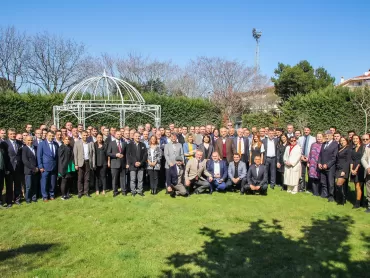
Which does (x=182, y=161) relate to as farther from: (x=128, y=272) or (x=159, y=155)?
(x=128, y=272)

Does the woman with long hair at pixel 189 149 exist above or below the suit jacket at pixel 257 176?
above

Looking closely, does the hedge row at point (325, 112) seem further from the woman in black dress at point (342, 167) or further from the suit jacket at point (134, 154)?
the suit jacket at point (134, 154)

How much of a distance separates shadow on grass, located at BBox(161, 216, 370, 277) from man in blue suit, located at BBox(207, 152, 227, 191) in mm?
2808

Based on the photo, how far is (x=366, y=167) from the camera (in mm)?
6551

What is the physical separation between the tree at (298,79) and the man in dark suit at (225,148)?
71.1 ft

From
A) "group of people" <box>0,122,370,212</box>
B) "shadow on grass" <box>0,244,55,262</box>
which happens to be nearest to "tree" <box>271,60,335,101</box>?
"group of people" <box>0,122,370,212</box>

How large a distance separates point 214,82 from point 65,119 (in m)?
18.6

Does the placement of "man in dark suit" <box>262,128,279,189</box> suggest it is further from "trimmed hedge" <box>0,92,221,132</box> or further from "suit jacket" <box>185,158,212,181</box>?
"trimmed hedge" <box>0,92,221,132</box>

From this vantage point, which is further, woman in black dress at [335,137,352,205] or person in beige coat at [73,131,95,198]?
person in beige coat at [73,131,95,198]

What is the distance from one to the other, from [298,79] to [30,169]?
26.4 metres

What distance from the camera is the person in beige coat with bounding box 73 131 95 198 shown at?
765 centimetres

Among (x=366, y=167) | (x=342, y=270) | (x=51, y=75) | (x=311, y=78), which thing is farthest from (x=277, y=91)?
(x=342, y=270)

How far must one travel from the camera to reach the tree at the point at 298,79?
2842 centimetres

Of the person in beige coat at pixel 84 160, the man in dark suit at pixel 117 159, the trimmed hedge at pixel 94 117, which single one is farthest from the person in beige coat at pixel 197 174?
the trimmed hedge at pixel 94 117
